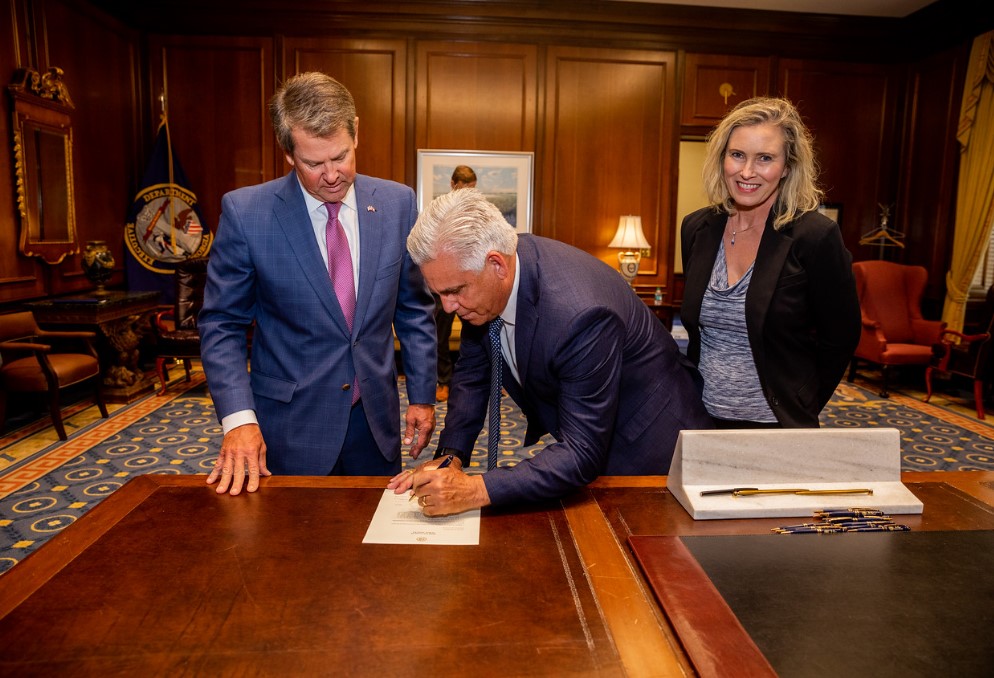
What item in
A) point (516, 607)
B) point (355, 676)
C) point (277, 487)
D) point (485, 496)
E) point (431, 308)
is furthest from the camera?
point (431, 308)

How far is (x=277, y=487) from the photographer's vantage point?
1654mm

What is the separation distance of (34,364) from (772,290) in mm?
5075

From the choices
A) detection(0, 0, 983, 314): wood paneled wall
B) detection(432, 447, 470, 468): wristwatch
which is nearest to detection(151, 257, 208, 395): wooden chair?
detection(0, 0, 983, 314): wood paneled wall

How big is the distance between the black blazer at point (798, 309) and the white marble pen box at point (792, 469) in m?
0.43

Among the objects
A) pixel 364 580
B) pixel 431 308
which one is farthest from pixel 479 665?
pixel 431 308

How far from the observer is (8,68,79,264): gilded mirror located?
5465 mm

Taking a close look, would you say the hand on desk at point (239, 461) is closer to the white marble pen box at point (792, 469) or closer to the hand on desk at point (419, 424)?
the hand on desk at point (419, 424)

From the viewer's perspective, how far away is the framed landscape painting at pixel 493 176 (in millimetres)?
7754

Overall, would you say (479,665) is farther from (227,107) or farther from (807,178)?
(227,107)

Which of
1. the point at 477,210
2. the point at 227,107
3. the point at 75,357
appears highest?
the point at 227,107

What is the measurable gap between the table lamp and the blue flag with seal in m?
4.62

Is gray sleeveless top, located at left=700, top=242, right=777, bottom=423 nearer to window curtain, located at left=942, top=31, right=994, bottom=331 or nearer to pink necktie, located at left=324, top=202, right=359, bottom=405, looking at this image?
pink necktie, located at left=324, top=202, right=359, bottom=405

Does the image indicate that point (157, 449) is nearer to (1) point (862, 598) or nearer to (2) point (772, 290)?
(2) point (772, 290)

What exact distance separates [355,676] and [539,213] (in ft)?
23.9
